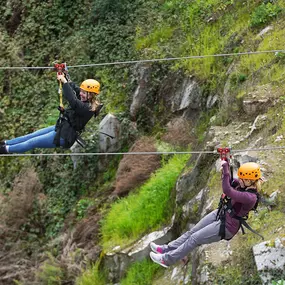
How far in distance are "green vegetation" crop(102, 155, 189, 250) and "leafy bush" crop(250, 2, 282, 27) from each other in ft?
10.3

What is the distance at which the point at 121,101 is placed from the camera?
15117mm

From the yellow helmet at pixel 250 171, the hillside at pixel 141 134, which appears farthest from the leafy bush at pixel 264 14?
the yellow helmet at pixel 250 171

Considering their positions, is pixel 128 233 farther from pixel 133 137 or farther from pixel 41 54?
pixel 41 54

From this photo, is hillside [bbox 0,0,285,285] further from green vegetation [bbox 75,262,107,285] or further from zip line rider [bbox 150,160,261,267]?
zip line rider [bbox 150,160,261,267]

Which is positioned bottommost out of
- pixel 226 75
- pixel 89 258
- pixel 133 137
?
pixel 89 258

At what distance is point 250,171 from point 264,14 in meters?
6.24

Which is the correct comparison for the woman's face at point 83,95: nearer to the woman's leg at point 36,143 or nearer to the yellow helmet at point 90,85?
the yellow helmet at point 90,85

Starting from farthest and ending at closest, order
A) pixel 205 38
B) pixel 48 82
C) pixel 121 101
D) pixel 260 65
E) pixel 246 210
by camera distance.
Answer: pixel 48 82
pixel 121 101
pixel 205 38
pixel 260 65
pixel 246 210

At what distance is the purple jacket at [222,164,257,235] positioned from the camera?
711cm

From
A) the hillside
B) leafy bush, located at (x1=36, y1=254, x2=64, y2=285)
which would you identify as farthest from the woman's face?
leafy bush, located at (x1=36, y1=254, x2=64, y2=285)

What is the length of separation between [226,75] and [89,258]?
4.54m

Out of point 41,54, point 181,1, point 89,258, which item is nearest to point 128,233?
point 89,258

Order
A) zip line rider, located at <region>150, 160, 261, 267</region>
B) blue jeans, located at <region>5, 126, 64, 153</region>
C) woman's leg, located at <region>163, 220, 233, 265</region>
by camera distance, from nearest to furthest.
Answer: zip line rider, located at <region>150, 160, 261, 267</region>
woman's leg, located at <region>163, 220, 233, 265</region>
blue jeans, located at <region>5, 126, 64, 153</region>

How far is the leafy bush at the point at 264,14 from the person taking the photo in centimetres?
1265
